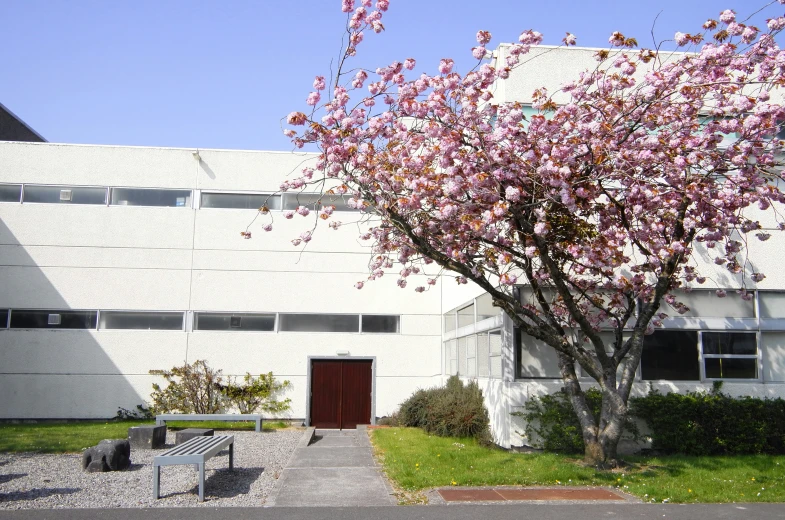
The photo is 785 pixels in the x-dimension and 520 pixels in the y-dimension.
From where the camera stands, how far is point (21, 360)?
18750 millimetres

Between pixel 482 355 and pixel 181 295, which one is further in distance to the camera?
pixel 181 295

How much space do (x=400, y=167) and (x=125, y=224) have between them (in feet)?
38.5

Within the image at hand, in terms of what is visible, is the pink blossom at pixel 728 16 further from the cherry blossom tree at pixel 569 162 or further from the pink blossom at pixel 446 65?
the pink blossom at pixel 446 65

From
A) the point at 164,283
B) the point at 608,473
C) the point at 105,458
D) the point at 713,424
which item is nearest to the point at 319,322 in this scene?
the point at 164,283

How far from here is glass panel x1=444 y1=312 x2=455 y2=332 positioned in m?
18.3

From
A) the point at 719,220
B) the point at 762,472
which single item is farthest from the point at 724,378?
the point at 719,220

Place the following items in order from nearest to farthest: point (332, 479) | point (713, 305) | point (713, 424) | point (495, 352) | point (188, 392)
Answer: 1. point (332, 479)
2. point (713, 424)
3. point (713, 305)
4. point (495, 352)
5. point (188, 392)

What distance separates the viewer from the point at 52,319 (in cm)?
1891

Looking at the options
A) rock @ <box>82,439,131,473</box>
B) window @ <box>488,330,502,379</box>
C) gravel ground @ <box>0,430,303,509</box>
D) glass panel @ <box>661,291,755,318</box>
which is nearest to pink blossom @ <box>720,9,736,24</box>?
glass panel @ <box>661,291,755,318</box>

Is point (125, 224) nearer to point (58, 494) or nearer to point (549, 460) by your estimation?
point (58, 494)

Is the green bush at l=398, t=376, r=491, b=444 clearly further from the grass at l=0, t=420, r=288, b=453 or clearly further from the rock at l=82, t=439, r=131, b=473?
the rock at l=82, t=439, r=131, b=473

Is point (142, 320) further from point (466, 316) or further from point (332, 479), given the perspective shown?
point (332, 479)

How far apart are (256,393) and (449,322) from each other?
216 inches

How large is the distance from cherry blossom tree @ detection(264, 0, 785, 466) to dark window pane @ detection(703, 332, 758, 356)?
315 cm
